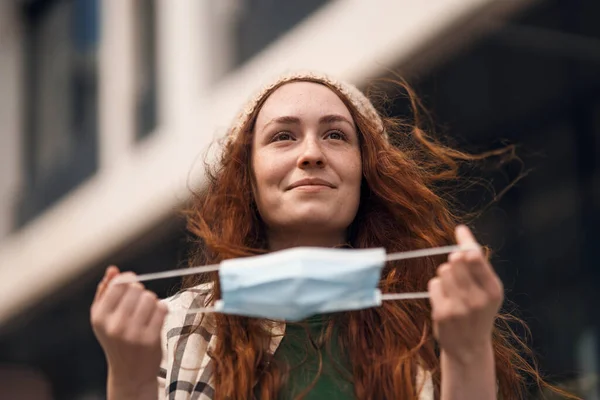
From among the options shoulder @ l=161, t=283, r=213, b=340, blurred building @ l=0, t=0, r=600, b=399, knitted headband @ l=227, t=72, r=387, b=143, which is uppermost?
blurred building @ l=0, t=0, r=600, b=399

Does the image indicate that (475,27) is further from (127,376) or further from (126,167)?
(126,167)

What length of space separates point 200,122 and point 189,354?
22.1 ft

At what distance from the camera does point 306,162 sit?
2.67m

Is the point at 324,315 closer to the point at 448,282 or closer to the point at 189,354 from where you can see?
the point at 189,354

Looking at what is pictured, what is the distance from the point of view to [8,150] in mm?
13586

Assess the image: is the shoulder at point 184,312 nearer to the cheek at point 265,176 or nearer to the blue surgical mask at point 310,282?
the cheek at point 265,176

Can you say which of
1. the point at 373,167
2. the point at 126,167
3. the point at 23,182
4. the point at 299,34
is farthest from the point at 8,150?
the point at 373,167

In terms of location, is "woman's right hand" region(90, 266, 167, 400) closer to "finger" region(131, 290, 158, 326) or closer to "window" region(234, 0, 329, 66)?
"finger" region(131, 290, 158, 326)

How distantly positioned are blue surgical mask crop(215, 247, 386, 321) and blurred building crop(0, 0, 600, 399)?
1.04 m

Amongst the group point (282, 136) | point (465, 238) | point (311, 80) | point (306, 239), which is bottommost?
point (465, 238)

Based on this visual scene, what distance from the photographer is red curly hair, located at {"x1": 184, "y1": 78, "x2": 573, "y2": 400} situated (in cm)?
253

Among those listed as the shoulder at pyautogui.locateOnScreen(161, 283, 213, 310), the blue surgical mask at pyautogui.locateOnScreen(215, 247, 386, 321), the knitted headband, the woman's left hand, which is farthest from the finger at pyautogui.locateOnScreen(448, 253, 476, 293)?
the knitted headband

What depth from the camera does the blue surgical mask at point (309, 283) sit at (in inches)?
87.4

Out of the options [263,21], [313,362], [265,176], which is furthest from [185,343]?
[263,21]
